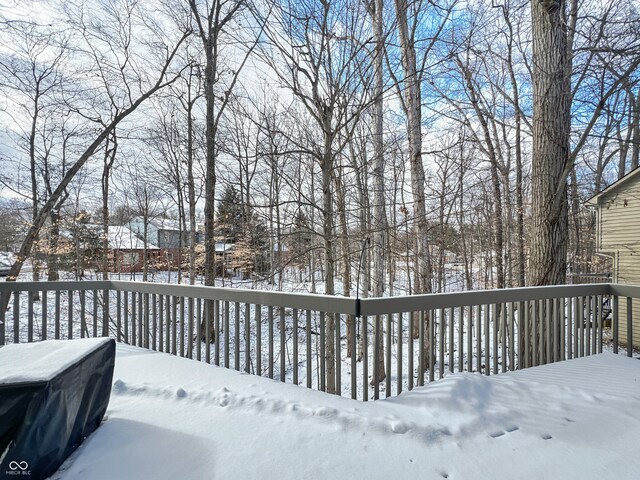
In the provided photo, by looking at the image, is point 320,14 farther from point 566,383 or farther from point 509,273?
point 509,273

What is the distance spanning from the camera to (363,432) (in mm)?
1805

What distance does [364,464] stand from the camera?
5.08 ft

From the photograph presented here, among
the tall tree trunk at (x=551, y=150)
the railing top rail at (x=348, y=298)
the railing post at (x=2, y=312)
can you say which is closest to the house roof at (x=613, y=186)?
the tall tree trunk at (x=551, y=150)

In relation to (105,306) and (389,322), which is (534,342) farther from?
(105,306)

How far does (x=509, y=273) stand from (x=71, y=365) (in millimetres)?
13564

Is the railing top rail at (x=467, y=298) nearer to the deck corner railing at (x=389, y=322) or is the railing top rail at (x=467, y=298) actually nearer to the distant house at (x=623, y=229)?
the deck corner railing at (x=389, y=322)

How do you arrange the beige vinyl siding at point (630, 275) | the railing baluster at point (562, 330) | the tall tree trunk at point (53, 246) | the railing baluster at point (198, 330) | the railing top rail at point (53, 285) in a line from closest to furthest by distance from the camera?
the railing baluster at point (198, 330)
the railing baluster at point (562, 330)
the railing top rail at point (53, 285)
the beige vinyl siding at point (630, 275)
the tall tree trunk at point (53, 246)

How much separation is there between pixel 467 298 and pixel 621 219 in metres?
10.8

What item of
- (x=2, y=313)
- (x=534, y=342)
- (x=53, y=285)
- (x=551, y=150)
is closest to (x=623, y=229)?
(x=551, y=150)

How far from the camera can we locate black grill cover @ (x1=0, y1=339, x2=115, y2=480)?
4.24 ft

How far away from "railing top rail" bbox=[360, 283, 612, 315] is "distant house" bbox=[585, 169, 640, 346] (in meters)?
8.19

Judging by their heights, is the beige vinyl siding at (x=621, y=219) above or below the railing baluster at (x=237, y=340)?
above

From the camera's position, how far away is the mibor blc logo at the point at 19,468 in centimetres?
128

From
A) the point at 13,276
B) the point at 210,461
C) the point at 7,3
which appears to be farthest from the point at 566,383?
the point at 13,276
